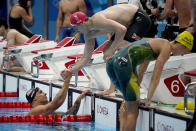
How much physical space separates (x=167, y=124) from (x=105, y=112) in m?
1.52

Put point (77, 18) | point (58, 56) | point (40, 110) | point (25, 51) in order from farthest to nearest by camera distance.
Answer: point (25, 51) < point (58, 56) < point (40, 110) < point (77, 18)

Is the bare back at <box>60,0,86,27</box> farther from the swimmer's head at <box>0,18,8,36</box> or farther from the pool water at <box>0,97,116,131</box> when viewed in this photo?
the pool water at <box>0,97,116,131</box>

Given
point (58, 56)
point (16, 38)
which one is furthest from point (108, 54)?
point (16, 38)

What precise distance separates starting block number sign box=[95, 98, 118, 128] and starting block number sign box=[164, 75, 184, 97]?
68 cm

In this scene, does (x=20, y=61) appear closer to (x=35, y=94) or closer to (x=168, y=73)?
(x=35, y=94)

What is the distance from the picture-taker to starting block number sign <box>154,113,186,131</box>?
13.3 feet

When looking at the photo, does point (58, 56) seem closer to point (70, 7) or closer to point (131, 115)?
point (70, 7)

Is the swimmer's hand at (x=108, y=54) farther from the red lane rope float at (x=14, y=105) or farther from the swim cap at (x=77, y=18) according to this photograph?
the red lane rope float at (x=14, y=105)

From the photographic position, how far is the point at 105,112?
5.71 m

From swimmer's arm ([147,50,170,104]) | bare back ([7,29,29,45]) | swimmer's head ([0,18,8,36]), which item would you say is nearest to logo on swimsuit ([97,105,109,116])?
swimmer's arm ([147,50,170,104])

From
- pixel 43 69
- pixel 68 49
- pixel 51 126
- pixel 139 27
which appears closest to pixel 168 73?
pixel 139 27

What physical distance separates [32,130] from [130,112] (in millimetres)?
1555

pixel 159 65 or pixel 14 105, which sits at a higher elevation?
pixel 159 65

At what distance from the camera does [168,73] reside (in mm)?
5195
